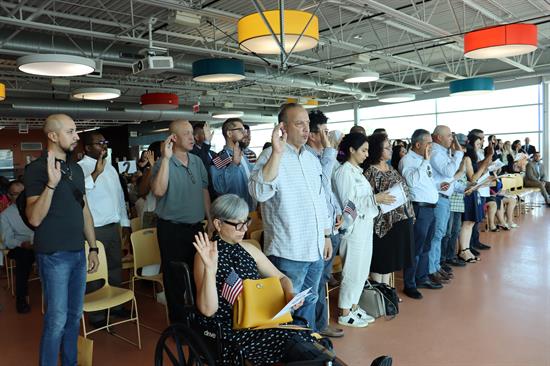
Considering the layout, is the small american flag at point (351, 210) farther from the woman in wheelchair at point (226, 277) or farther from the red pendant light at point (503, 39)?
the red pendant light at point (503, 39)

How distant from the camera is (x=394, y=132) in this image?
16844 millimetres

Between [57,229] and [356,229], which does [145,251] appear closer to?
[57,229]

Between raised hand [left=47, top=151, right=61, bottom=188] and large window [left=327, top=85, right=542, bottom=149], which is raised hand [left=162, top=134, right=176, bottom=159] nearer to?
raised hand [left=47, top=151, right=61, bottom=188]

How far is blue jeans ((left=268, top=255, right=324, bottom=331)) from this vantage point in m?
2.68

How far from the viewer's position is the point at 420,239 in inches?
168

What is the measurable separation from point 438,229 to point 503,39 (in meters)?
2.25

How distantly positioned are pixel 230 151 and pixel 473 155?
3682 mm

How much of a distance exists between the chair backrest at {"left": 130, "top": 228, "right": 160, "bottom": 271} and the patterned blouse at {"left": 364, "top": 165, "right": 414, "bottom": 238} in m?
1.86

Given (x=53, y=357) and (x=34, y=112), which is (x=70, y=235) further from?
(x=34, y=112)

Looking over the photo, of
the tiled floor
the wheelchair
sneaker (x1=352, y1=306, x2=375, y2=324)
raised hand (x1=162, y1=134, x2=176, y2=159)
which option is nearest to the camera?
the wheelchair

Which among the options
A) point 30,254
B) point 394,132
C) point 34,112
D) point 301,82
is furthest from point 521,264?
point 34,112

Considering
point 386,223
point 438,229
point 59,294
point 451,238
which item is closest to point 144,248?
point 59,294

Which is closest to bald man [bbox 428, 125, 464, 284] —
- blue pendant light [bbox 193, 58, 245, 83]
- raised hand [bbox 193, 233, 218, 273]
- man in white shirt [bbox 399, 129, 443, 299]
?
man in white shirt [bbox 399, 129, 443, 299]

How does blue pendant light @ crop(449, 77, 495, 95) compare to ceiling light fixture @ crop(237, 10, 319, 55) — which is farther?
blue pendant light @ crop(449, 77, 495, 95)
